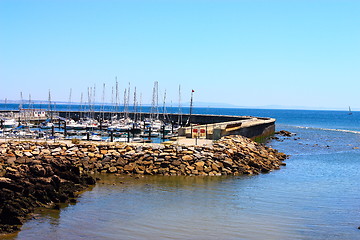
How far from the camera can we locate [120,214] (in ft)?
58.0

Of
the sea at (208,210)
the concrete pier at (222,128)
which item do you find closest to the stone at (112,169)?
the sea at (208,210)

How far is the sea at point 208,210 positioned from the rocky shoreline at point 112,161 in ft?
3.78

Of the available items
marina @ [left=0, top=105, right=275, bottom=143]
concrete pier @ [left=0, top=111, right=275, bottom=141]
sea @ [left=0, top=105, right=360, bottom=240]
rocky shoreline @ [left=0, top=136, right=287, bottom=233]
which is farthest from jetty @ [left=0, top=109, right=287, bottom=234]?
marina @ [left=0, top=105, right=275, bottom=143]

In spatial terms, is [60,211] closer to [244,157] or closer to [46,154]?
[46,154]

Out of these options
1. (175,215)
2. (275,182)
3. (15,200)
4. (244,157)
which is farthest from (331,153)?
(15,200)

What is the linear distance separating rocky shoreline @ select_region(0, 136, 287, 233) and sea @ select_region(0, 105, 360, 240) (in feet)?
3.78

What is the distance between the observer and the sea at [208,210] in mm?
15672

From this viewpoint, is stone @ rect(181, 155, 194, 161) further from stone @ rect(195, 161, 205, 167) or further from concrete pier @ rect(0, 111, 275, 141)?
concrete pier @ rect(0, 111, 275, 141)

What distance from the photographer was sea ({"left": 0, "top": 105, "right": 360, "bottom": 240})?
51.4 feet

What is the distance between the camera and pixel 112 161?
27.5 metres

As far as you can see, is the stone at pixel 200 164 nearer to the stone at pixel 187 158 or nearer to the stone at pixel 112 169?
the stone at pixel 187 158

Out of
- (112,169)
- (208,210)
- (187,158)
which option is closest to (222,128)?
(187,158)

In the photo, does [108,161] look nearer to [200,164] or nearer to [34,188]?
[200,164]

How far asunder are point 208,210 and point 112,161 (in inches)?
409
